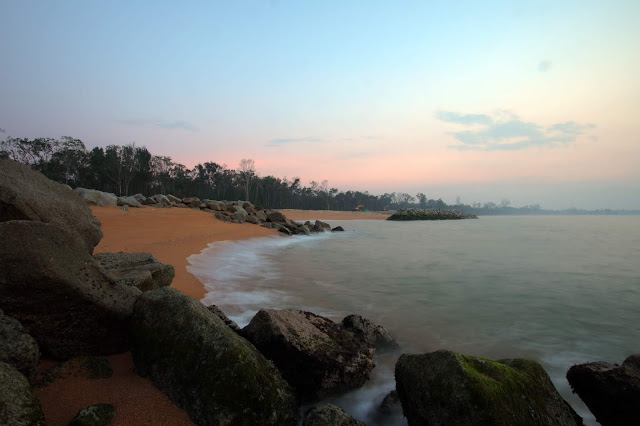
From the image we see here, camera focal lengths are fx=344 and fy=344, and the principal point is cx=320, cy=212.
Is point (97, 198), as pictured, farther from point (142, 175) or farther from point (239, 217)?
point (142, 175)

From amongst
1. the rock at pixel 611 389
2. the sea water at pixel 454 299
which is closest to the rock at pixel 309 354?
the sea water at pixel 454 299

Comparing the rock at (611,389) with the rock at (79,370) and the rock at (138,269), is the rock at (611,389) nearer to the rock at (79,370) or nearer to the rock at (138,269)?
the rock at (79,370)

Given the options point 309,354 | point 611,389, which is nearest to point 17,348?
point 309,354

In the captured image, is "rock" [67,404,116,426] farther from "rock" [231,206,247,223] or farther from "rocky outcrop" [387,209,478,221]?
"rocky outcrop" [387,209,478,221]


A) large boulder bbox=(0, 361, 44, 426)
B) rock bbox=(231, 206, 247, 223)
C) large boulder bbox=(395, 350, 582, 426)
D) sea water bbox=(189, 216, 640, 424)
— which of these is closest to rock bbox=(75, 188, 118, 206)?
rock bbox=(231, 206, 247, 223)

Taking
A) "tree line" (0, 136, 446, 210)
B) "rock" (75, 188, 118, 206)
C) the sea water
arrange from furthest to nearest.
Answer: "tree line" (0, 136, 446, 210) → "rock" (75, 188, 118, 206) → the sea water

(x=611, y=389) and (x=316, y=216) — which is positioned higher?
(x=611, y=389)

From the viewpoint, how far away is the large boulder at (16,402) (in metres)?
2.03

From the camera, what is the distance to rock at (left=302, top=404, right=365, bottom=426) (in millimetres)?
2498

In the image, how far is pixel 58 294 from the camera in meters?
3.00

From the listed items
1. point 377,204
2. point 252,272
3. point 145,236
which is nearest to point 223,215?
point 145,236

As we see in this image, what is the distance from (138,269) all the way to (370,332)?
3312 mm

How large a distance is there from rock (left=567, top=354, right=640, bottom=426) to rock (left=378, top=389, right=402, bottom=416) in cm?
160

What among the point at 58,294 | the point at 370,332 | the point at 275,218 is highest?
the point at 58,294
